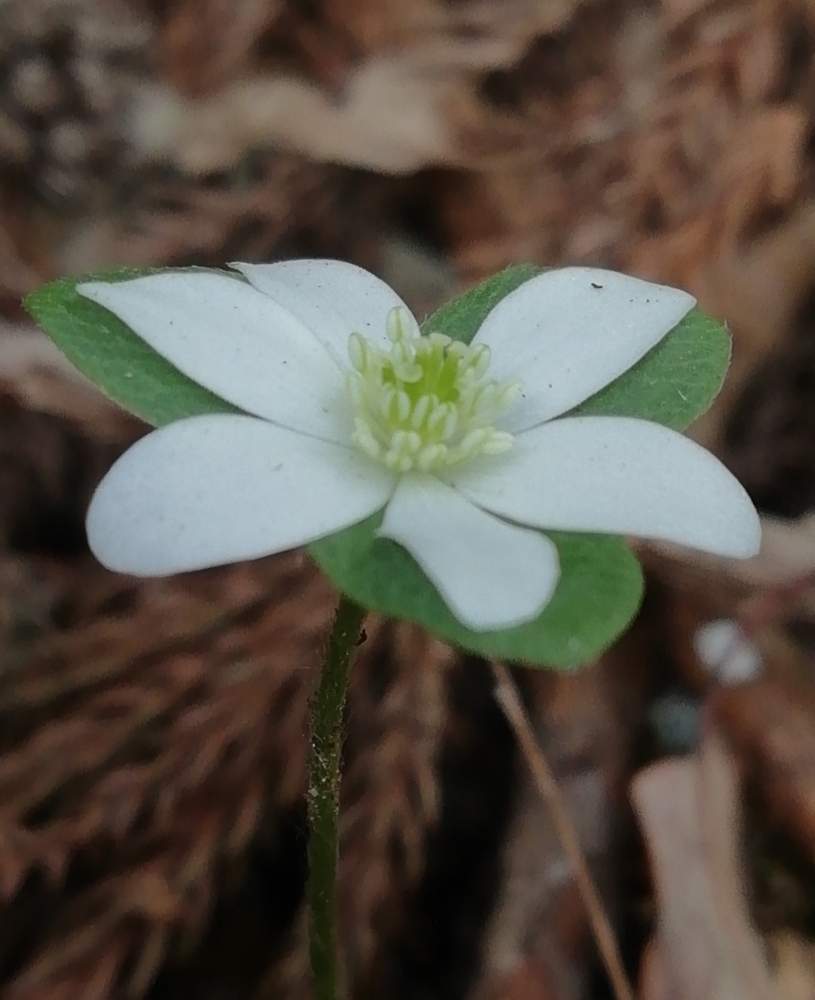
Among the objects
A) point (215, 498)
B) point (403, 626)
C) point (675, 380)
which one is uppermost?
point (215, 498)

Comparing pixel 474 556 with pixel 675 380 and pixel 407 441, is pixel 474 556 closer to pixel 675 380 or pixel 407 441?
pixel 407 441

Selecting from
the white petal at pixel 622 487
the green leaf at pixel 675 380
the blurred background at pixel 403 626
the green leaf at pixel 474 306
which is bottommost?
the blurred background at pixel 403 626

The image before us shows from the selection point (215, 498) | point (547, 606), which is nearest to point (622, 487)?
point (547, 606)

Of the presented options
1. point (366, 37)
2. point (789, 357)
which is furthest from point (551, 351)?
point (366, 37)

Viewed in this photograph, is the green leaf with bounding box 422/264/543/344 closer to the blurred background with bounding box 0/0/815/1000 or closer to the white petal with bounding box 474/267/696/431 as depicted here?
the white petal with bounding box 474/267/696/431

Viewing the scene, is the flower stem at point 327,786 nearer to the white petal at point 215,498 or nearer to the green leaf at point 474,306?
the white petal at point 215,498

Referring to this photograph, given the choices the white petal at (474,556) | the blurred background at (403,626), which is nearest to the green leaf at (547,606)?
the white petal at (474,556)

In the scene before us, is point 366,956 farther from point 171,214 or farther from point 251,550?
point 171,214
